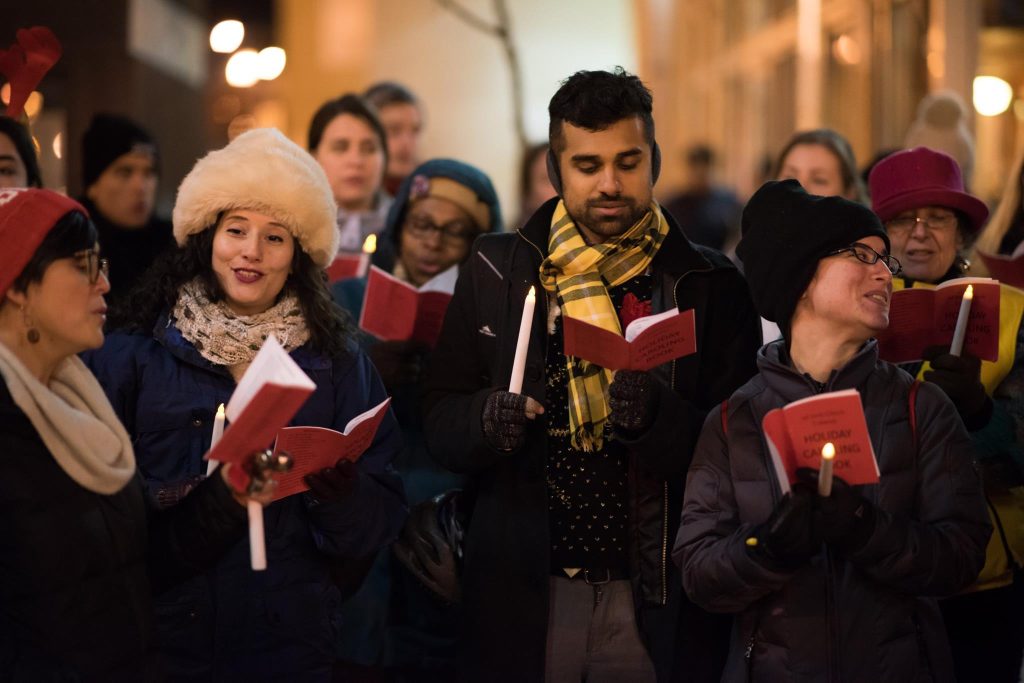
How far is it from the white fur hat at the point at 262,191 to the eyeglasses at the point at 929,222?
5.60ft

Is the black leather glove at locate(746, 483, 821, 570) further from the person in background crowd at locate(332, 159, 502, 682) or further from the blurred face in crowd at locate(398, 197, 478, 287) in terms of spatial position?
the blurred face in crowd at locate(398, 197, 478, 287)

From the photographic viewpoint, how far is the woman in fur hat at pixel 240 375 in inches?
124

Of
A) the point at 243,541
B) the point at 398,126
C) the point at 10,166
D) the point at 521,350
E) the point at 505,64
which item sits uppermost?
the point at 505,64

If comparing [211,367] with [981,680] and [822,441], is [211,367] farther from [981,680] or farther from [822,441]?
[981,680]

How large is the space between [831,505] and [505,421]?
2.73 ft

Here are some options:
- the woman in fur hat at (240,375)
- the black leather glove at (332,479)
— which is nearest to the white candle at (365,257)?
the woman in fur hat at (240,375)

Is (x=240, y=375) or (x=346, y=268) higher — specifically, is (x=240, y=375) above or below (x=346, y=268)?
below

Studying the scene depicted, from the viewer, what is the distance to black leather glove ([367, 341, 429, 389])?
160 inches

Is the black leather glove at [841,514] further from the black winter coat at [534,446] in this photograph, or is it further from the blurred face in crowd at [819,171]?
the blurred face in crowd at [819,171]

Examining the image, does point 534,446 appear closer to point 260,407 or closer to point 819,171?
point 260,407

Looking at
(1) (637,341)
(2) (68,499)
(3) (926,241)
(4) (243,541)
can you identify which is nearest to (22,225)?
(2) (68,499)

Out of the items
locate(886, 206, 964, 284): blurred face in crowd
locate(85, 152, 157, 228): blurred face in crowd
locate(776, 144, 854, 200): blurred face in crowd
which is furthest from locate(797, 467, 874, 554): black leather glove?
locate(85, 152, 157, 228): blurred face in crowd

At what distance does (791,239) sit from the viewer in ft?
9.90

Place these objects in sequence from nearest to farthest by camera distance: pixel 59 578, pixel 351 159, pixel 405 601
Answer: pixel 59 578, pixel 405 601, pixel 351 159
